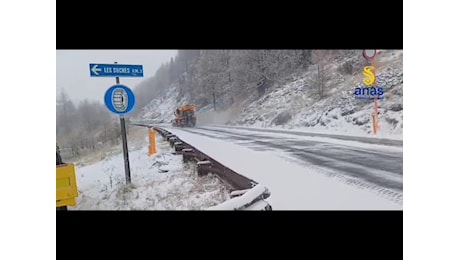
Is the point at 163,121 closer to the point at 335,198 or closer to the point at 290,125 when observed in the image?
the point at 290,125

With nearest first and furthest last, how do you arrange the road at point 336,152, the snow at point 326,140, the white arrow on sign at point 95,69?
the white arrow on sign at point 95,69 → the road at point 336,152 → the snow at point 326,140

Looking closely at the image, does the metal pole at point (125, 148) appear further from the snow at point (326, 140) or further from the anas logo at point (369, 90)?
the anas logo at point (369, 90)

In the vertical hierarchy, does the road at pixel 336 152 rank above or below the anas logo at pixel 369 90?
below

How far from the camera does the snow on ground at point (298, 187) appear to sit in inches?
102

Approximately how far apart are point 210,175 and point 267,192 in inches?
24.3

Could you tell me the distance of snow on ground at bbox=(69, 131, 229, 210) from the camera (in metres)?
2.72

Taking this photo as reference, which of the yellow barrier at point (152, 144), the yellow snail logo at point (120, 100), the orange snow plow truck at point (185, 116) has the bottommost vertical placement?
the yellow barrier at point (152, 144)

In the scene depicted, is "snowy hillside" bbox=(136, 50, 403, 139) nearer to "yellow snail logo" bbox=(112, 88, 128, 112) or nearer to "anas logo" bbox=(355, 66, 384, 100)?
"anas logo" bbox=(355, 66, 384, 100)

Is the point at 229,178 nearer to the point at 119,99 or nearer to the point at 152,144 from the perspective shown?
the point at 152,144

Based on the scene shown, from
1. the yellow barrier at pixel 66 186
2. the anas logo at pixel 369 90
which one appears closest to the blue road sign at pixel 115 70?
the yellow barrier at pixel 66 186

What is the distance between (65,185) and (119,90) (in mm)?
1032

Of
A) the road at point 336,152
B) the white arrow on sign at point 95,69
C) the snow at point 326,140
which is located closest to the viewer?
the white arrow on sign at point 95,69

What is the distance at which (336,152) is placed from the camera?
2.83 meters

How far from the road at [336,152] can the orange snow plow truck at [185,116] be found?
7 centimetres
